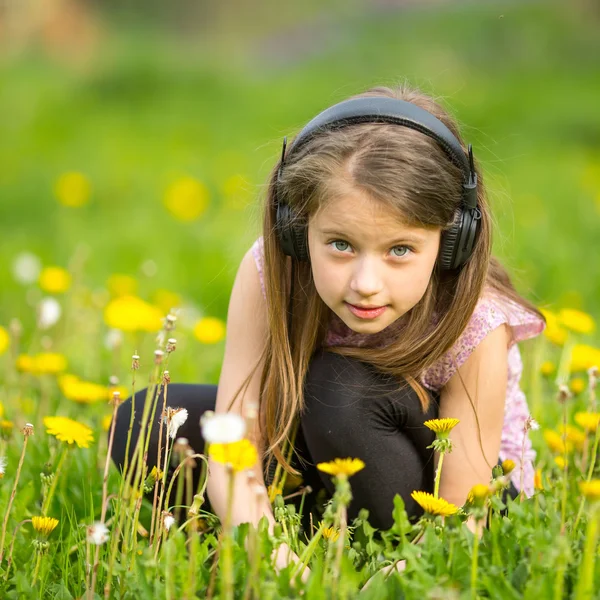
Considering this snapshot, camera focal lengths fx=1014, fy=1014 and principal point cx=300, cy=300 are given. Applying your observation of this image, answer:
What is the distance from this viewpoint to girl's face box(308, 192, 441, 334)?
5.38 feet

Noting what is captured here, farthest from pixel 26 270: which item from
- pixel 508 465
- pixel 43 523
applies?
pixel 508 465

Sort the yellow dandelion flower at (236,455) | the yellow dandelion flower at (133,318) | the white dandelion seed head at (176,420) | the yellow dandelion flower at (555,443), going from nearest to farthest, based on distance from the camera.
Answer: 1. the yellow dandelion flower at (236,455)
2. the white dandelion seed head at (176,420)
3. the yellow dandelion flower at (555,443)
4. the yellow dandelion flower at (133,318)

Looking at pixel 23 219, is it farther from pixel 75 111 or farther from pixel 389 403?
pixel 389 403

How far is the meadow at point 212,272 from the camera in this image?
1462 mm

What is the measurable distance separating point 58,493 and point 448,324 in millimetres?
851

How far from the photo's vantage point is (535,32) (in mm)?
10414

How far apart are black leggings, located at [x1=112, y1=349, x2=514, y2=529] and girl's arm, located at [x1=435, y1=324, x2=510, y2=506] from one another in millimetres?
72

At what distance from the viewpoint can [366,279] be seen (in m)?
1.61

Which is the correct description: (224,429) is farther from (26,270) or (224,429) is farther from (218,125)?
(218,125)

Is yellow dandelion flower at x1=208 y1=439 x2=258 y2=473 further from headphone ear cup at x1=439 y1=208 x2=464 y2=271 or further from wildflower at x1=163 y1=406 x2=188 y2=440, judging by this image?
headphone ear cup at x1=439 y1=208 x2=464 y2=271

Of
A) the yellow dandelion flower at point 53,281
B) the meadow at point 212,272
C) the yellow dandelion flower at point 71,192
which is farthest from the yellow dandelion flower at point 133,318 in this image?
the yellow dandelion flower at point 71,192

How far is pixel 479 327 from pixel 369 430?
277 mm

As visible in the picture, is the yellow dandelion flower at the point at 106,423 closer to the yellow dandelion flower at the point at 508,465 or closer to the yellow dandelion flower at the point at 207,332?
the yellow dandelion flower at the point at 207,332

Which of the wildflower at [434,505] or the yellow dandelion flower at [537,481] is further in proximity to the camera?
the yellow dandelion flower at [537,481]
